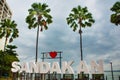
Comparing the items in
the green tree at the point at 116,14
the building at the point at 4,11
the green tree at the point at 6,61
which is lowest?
the green tree at the point at 6,61

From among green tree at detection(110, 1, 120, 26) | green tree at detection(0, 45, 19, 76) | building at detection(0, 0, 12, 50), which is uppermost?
building at detection(0, 0, 12, 50)

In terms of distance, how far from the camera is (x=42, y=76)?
41594 mm

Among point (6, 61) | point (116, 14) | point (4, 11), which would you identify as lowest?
point (6, 61)

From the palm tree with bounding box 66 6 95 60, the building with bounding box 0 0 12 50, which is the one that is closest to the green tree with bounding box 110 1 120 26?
the palm tree with bounding box 66 6 95 60

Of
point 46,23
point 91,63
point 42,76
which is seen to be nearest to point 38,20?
point 46,23

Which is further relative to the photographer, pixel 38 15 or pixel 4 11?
pixel 4 11

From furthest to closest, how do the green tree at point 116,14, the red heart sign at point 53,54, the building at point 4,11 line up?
the building at point 4,11 → the red heart sign at point 53,54 → the green tree at point 116,14

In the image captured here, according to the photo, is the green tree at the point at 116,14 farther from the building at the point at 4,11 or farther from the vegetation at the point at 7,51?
the building at the point at 4,11

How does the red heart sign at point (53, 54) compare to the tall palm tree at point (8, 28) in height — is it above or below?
below

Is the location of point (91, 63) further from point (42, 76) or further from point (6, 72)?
point (6, 72)

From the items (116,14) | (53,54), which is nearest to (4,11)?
(53,54)

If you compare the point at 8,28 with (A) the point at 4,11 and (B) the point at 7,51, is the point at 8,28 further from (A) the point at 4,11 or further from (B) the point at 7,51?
(A) the point at 4,11

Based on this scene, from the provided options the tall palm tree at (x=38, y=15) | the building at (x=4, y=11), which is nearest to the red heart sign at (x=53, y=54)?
the tall palm tree at (x=38, y=15)

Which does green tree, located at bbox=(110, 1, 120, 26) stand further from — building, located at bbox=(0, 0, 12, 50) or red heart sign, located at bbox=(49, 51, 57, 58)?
building, located at bbox=(0, 0, 12, 50)
